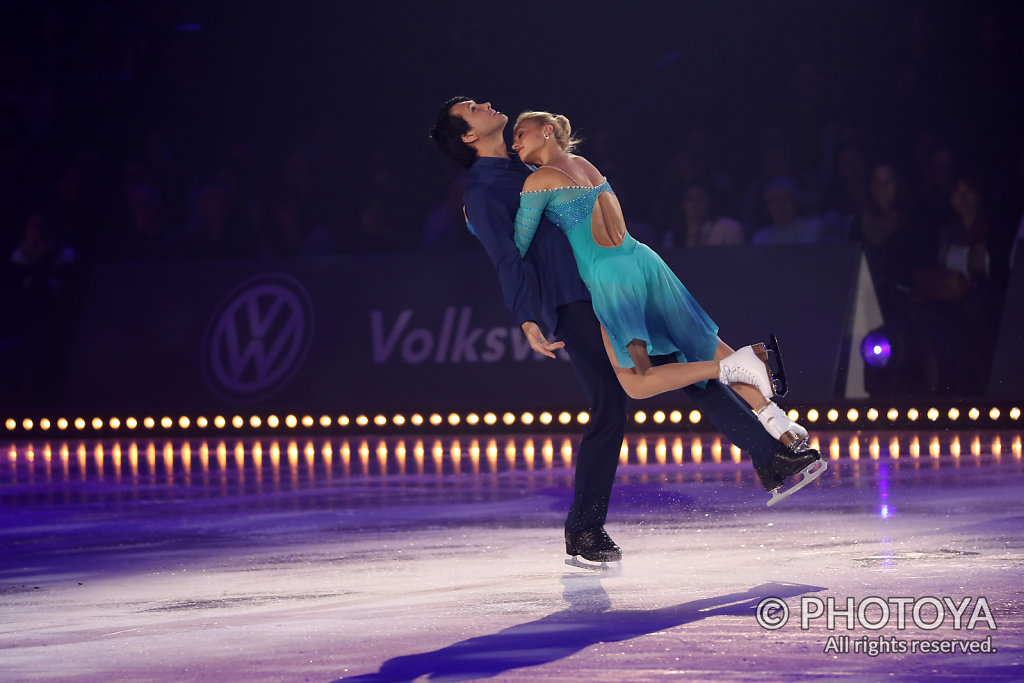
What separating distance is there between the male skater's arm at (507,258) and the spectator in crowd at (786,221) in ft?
14.2

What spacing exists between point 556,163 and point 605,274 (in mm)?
332

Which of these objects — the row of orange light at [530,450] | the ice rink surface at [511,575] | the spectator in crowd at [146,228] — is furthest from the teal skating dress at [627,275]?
the spectator in crowd at [146,228]

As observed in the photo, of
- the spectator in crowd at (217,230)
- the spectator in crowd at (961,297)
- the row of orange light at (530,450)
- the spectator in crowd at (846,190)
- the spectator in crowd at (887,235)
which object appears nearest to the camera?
the row of orange light at (530,450)

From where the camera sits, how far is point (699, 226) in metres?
7.71

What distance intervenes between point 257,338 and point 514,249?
4.82 meters

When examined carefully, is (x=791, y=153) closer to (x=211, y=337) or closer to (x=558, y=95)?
(x=558, y=95)

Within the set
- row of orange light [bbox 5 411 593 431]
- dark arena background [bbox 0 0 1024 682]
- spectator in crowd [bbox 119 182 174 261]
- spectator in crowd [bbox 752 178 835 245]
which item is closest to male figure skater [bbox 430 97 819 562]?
dark arena background [bbox 0 0 1024 682]

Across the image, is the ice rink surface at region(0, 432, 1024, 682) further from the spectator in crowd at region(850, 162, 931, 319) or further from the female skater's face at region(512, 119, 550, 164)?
the spectator in crowd at region(850, 162, 931, 319)

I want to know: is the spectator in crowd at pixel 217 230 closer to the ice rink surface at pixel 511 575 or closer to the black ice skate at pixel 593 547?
the ice rink surface at pixel 511 575

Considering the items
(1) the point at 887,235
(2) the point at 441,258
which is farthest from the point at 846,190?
(2) the point at 441,258

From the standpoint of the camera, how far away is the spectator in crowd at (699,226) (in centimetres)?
764

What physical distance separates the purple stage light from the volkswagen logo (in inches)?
127

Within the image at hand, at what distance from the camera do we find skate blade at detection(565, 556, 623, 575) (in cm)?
326

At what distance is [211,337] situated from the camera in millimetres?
7902
